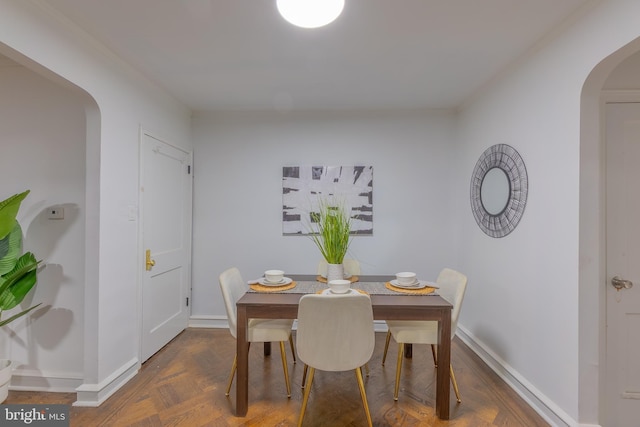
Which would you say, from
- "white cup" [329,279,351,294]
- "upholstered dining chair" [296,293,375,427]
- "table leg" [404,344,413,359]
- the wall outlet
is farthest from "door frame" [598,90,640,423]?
the wall outlet

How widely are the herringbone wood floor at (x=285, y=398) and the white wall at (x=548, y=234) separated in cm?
30

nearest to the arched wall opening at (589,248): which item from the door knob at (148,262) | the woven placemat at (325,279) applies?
the woven placemat at (325,279)

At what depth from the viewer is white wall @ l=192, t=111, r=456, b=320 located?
3.40 meters

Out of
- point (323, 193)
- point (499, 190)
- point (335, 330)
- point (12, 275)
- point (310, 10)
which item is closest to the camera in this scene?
point (310, 10)

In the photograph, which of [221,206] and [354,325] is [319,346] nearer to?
[354,325]

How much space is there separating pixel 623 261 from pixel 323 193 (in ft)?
8.13

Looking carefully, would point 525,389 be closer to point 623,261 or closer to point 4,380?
point 623,261

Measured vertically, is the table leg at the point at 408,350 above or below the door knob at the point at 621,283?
below

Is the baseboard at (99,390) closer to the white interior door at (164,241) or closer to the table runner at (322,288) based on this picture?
the white interior door at (164,241)

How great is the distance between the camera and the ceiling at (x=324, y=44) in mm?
1699

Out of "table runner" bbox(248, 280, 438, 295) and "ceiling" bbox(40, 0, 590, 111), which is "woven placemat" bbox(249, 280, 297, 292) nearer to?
"table runner" bbox(248, 280, 438, 295)

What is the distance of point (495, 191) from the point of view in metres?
2.56

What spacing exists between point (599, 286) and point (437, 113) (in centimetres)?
228

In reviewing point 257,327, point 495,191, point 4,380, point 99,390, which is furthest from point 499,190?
point 4,380
